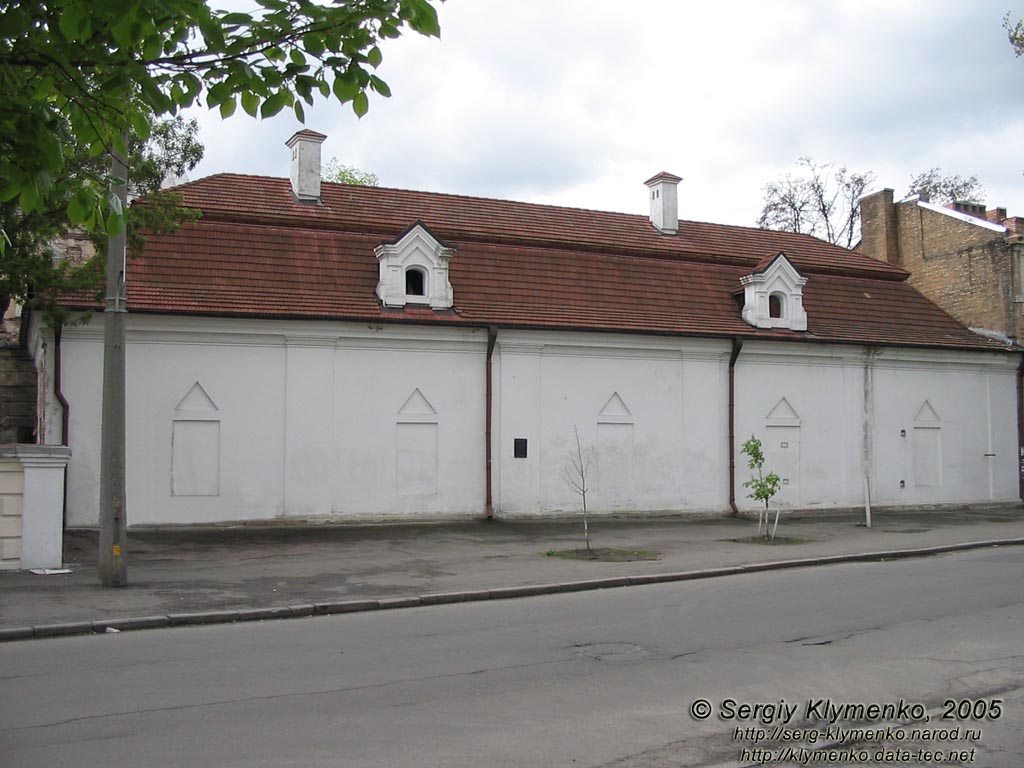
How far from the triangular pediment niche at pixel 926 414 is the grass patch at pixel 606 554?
13.3 meters

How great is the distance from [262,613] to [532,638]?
11.2 feet

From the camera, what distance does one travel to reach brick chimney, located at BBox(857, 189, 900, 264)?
35.8 meters

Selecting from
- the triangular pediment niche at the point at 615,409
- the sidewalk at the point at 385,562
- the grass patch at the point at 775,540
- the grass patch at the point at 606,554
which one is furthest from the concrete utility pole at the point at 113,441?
the triangular pediment niche at the point at 615,409

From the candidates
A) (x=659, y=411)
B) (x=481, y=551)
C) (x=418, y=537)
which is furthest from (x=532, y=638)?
(x=659, y=411)

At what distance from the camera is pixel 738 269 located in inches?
1067

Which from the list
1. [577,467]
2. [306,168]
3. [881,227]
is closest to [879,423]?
[577,467]

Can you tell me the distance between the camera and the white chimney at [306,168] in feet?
77.8

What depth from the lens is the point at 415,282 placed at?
2222 cm

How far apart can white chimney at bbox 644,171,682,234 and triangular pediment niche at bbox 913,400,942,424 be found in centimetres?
856

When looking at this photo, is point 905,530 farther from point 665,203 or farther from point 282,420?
point 282,420

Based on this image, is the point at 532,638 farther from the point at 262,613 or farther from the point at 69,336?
the point at 69,336

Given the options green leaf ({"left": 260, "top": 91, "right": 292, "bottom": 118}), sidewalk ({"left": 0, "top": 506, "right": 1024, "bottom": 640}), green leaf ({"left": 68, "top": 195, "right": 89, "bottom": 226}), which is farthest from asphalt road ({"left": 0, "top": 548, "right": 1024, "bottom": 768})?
green leaf ({"left": 260, "top": 91, "right": 292, "bottom": 118})

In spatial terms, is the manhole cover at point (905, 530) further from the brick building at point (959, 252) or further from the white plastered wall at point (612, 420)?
the brick building at point (959, 252)

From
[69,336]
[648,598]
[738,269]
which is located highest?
[738,269]
